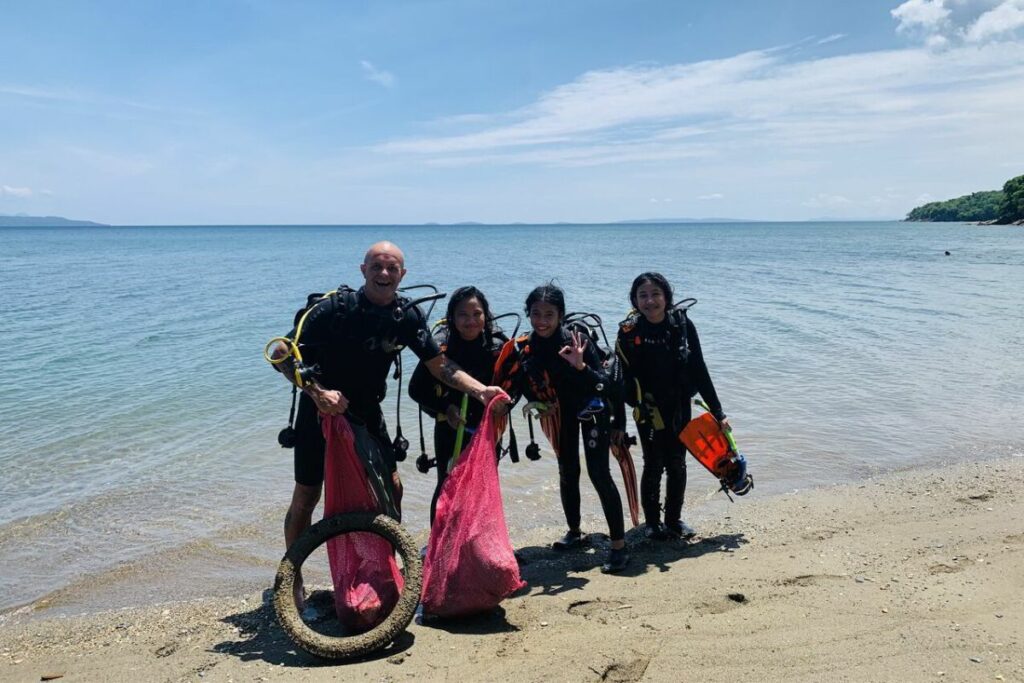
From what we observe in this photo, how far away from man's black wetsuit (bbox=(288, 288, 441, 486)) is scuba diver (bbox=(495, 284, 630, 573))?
0.62m

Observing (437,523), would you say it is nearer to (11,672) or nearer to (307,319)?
(307,319)

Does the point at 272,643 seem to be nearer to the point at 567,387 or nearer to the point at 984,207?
the point at 567,387

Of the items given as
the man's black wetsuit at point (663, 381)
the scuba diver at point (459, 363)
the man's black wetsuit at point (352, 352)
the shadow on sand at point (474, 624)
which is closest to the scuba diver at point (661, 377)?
the man's black wetsuit at point (663, 381)

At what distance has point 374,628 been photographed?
3590 mm

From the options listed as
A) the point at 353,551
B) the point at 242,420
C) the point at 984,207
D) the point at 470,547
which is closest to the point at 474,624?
the point at 470,547

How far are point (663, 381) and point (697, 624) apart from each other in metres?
1.70

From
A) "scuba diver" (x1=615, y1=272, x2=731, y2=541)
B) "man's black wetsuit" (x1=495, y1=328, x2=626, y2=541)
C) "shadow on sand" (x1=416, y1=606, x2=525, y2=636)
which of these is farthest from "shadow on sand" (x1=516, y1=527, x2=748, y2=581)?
"shadow on sand" (x1=416, y1=606, x2=525, y2=636)

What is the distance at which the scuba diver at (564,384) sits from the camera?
4.36 meters

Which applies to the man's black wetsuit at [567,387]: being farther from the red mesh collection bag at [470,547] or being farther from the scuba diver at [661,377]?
the red mesh collection bag at [470,547]

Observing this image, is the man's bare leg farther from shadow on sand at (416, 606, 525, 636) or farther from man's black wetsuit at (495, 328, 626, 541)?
man's black wetsuit at (495, 328, 626, 541)

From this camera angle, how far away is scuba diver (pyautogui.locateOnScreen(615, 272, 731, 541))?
4785mm

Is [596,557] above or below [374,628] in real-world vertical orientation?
below

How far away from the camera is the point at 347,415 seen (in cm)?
396

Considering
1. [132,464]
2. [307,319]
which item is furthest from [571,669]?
[132,464]
